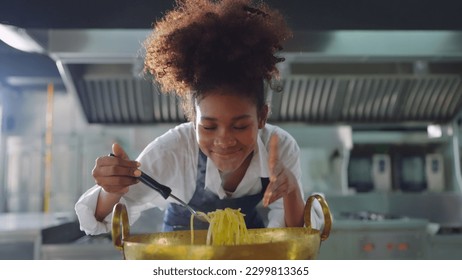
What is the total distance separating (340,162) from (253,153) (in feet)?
3.30

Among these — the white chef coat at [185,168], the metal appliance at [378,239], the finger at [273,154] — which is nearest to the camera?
the finger at [273,154]

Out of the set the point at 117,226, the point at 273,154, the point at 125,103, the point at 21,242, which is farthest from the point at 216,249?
the point at 125,103

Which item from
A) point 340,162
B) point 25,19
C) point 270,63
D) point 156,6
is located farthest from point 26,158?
point 270,63

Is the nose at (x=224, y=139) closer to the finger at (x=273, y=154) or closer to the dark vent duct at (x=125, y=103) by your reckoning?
the finger at (x=273, y=154)

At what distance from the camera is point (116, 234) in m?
0.42

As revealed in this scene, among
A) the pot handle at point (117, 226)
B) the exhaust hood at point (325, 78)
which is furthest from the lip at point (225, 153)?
the exhaust hood at point (325, 78)

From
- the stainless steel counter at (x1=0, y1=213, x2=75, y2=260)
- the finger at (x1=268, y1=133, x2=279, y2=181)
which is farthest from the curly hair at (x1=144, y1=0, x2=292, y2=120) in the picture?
the stainless steel counter at (x1=0, y1=213, x2=75, y2=260)

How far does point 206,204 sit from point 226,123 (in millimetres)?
209

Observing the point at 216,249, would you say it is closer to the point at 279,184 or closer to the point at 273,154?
the point at 279,184

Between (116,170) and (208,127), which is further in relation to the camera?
(208,127)

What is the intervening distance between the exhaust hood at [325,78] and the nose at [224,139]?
0.71m

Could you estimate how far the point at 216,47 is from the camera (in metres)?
0.56

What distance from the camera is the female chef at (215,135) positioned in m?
0.56

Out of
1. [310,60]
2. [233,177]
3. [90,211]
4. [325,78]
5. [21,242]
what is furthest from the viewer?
[325,78]
